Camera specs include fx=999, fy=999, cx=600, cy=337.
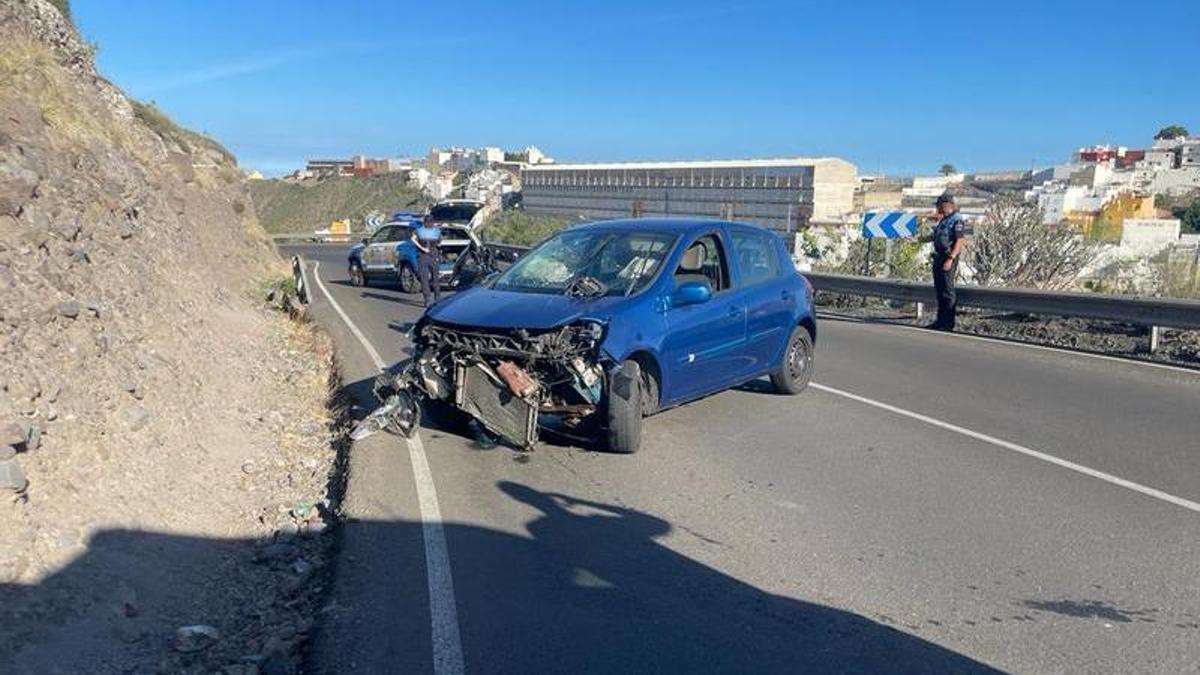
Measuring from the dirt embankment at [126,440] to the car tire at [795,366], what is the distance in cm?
441

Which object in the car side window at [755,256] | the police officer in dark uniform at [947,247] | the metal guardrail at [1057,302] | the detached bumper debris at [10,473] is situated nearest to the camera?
the detached bumper debris at [10,473]

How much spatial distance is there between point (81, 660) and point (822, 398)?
7379 mm

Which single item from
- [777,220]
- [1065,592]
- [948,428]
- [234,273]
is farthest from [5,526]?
[777,220]

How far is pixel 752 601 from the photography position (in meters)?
4.88

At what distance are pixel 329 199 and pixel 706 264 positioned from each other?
309 feet

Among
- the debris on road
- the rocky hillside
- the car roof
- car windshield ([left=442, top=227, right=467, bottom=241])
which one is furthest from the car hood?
the rocky hillside

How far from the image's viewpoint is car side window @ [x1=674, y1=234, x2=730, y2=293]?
28.0 feet

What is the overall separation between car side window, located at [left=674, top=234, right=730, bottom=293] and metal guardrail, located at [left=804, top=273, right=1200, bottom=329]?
7.04 meters

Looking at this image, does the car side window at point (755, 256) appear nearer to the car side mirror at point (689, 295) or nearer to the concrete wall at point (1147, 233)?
the car side mirror at point (689, 295)

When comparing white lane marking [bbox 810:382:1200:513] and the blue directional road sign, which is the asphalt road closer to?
white lane marking [bbox 810:382:1200:513]

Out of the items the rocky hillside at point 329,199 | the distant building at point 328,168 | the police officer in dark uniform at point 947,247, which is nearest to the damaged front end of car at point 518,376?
the police officer in dark uniform at point 947,247

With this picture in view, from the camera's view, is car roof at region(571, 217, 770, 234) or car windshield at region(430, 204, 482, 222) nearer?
car roof at region(571, 217, 770, 234)

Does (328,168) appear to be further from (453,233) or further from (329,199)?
(453,233)

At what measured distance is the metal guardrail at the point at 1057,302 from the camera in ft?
41.6
